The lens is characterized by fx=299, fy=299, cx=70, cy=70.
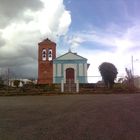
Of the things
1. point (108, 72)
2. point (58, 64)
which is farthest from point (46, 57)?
point (108, 72)

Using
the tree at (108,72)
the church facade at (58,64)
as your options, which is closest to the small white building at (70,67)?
the church facade at (58,64)

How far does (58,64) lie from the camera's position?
152 ft

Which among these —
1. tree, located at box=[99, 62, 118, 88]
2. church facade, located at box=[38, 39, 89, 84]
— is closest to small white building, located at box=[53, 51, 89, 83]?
church facade, located at box=[38, 39, 89, 84]

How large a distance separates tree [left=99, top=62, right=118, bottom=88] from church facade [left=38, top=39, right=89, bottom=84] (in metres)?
7.19

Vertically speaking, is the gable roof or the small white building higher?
the gable roof

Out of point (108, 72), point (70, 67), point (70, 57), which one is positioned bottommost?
point (108, 72)

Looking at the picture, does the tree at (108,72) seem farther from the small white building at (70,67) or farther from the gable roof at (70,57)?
the gable roof at (70,57)

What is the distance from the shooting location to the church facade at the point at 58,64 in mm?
45656

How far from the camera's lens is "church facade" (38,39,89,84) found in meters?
45.7

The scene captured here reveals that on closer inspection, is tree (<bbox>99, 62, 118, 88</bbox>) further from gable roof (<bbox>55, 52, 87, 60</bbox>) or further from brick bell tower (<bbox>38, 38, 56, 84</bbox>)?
brick bell tower (<bbox>38, 38, 56, 84</bbox>)

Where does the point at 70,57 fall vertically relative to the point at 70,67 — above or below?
above

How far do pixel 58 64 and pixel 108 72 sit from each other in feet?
36.2

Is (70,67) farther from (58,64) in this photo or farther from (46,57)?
(46,57)

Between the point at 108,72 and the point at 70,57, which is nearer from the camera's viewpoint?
the point at 108,72
